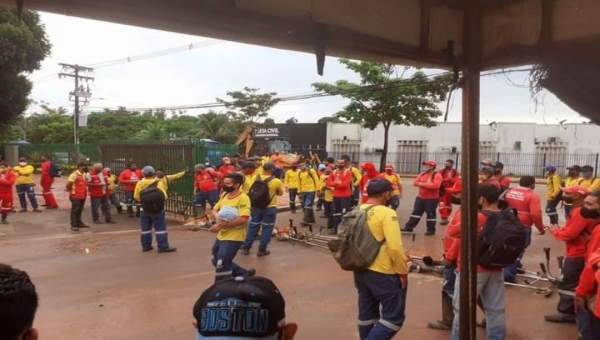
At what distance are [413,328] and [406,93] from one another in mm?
19214

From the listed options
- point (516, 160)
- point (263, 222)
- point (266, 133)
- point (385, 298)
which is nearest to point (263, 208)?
point (263, 222)

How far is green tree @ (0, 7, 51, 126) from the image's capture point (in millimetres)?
21172

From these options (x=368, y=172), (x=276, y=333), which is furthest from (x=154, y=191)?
(x=276, y=333)

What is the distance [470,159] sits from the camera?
341 cm

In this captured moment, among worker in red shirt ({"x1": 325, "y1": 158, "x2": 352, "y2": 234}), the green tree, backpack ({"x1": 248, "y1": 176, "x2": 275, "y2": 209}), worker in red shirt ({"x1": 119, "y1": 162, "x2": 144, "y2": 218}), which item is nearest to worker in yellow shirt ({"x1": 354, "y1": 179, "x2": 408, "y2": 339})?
backpack ({"x1": 248, "y1": 176, "x2": 275, "y2": 209})

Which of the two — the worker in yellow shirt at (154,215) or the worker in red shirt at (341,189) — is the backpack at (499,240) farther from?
the worker in red shirt at (341,189)

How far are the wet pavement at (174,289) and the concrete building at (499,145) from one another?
94.6 ft

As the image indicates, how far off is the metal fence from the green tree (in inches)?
998

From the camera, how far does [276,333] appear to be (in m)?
1.72

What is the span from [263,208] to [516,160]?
3361cm

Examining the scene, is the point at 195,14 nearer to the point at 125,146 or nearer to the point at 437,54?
the point at 437,54

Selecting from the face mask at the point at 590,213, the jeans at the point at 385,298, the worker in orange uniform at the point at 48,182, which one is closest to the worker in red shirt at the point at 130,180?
the worker in orange uniform at the point at 48,182

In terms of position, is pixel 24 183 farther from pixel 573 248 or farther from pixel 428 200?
pixel 573 248

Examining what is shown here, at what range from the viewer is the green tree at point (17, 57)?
834 inches
